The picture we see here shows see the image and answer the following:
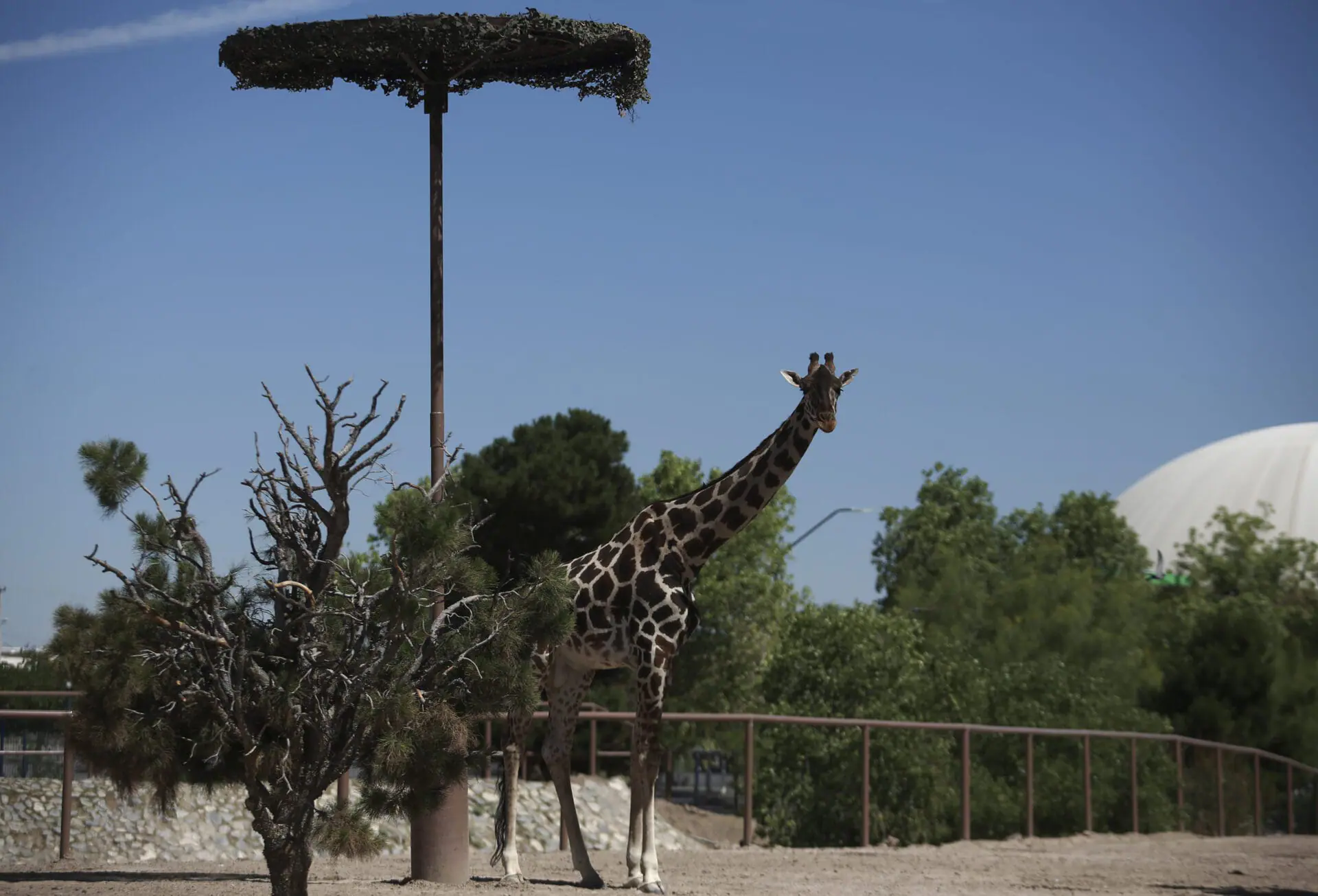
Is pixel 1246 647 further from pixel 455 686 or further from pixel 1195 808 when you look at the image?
pixel 455 686

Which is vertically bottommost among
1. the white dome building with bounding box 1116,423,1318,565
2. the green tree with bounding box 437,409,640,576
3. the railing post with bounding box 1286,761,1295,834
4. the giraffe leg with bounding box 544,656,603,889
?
the railing post with bounding box 1286,761,1295,834

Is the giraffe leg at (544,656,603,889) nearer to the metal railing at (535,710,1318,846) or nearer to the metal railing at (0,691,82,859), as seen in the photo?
the metal railing at (535,710,1318,846)

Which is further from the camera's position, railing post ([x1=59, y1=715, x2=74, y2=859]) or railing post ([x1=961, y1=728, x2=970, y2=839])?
railing post ([x1=961, y1=728, x2=970, y2=839])

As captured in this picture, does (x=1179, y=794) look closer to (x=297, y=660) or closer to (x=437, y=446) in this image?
(x=437, y=446)

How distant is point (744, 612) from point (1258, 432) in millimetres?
89645

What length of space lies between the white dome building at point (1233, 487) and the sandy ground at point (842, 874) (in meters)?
89.5

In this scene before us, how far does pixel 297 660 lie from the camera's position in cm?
850

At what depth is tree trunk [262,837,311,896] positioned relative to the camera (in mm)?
8234

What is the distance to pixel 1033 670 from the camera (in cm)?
2423

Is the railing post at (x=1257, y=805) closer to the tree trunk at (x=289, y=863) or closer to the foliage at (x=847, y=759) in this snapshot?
the foliage at (x=847, y=759)

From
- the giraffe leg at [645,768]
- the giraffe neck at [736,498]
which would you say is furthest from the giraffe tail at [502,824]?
the giraffe neck at [736,498]

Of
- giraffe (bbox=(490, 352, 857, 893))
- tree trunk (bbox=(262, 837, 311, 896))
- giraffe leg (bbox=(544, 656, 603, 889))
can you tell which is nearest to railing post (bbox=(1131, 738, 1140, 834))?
giraffe (bbox=(490, 352, 857, 893))

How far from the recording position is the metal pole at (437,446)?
10914mm

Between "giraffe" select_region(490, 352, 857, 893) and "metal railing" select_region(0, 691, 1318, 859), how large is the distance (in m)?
0.58
